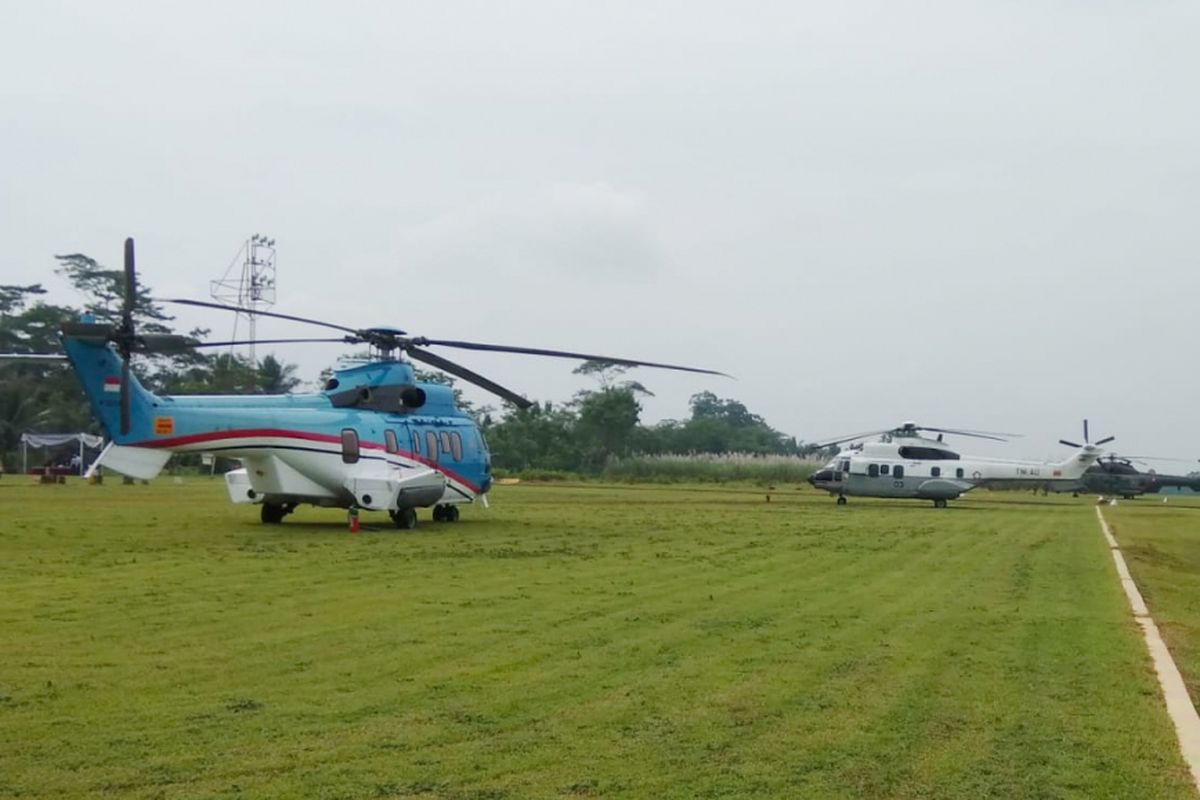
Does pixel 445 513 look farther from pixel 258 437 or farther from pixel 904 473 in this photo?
pixel 904 473

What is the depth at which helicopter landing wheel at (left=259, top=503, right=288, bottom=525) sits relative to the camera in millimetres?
24094

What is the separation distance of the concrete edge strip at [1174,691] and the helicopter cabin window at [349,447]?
44.6 feet

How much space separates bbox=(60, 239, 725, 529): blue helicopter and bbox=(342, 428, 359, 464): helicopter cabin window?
0.06 ft

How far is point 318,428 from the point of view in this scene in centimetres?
2275

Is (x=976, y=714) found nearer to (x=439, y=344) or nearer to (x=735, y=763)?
(x=735, y=763)

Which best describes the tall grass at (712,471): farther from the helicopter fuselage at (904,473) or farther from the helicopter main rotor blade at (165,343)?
the helicopter main rotor blade at (165,343)

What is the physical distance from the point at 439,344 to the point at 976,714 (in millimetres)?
16382

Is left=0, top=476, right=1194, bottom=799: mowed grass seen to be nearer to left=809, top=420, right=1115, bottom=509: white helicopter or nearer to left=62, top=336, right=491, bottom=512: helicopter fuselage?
left=62, top=336, right=491, bottom=512: helicopter fuselage

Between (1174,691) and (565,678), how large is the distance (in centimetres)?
378

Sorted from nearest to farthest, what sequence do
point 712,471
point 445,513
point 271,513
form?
point 271,513 → point 445,513 → point 712,471

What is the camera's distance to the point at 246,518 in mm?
25547

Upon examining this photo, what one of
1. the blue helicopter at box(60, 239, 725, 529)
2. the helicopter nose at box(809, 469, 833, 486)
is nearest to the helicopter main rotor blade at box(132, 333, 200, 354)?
the blue helicopter at box(60, 239, 725, 529)

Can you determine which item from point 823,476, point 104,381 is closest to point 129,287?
point 104,381

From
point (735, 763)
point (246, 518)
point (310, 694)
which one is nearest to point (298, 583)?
point (310, 694)
